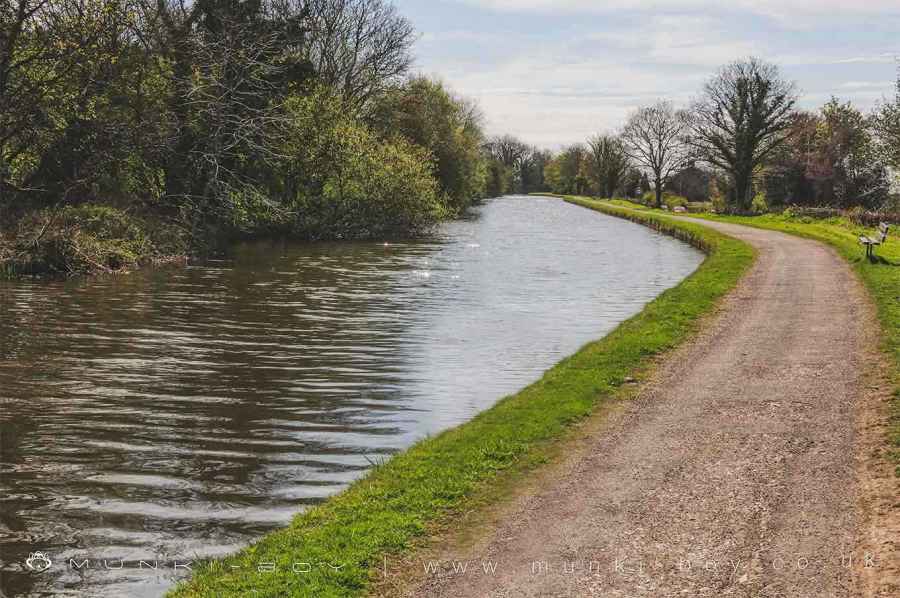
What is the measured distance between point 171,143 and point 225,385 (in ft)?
70.7

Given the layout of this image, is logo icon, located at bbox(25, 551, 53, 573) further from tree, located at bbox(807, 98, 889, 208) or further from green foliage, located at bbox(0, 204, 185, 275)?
tree, located at bbox(807, 98, 889, 208)

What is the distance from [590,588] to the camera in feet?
18.3

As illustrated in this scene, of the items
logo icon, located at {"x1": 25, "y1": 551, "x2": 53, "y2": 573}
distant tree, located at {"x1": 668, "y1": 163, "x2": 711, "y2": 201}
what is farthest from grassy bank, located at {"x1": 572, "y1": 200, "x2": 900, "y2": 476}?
distant tree, located at {"x1": 668, "y1": 163, "x2": 711, "y2": 201}

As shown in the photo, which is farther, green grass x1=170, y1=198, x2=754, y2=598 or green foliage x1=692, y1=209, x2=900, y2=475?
green foliage x1=692, y1=209, x2=900, y2=475

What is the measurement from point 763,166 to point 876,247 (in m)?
40.0

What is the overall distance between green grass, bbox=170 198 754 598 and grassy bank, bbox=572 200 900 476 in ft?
10.7

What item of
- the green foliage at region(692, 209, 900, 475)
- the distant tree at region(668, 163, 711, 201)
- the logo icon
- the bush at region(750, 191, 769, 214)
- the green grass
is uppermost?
the distant tree at region(668, 163, 711, 201)

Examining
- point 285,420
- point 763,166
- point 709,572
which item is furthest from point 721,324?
point 763,166

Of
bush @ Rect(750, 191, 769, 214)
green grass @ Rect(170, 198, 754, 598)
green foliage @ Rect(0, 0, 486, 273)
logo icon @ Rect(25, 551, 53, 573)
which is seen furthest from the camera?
bush @ Rect(750, 191, 769, 214)

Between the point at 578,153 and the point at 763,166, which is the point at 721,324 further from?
the point at 578,153

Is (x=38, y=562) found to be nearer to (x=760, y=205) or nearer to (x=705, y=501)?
(x=705, y=501)

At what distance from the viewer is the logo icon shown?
636cm

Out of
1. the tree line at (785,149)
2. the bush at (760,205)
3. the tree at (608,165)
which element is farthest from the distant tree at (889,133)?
the tree at (608,165)

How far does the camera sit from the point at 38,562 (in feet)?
21.2
